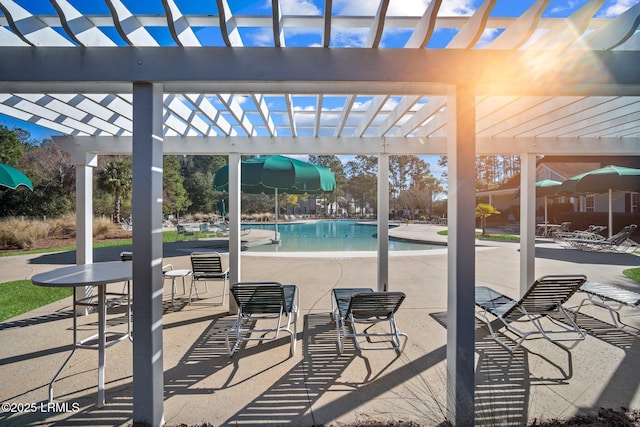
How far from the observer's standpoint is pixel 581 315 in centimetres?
522

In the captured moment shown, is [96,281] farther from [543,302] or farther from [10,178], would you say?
[543,302]

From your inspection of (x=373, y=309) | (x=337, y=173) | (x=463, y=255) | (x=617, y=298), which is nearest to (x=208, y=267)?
(x=373, y=309)

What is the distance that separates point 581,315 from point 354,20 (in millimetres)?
5782

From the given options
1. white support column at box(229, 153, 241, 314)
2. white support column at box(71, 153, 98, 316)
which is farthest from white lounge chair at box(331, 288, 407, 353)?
white support column at box(71, 153, 98, 316)

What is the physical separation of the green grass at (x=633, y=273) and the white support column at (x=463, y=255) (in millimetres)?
7775

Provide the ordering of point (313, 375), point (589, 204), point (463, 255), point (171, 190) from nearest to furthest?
point (463, 255) → point (313, 375) → point (589, 204) → point (171, 190)

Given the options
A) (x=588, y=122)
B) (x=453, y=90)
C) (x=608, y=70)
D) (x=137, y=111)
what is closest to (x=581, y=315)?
(x=588, y=122)

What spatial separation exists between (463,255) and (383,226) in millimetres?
2962

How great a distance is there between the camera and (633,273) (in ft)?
26.6

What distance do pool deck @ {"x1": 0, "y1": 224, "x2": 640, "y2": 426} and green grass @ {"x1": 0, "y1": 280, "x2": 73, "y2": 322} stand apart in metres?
0.45

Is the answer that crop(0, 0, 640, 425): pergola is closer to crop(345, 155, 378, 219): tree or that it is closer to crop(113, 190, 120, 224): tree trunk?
crop(113, 190, 120, 224): tree trunk

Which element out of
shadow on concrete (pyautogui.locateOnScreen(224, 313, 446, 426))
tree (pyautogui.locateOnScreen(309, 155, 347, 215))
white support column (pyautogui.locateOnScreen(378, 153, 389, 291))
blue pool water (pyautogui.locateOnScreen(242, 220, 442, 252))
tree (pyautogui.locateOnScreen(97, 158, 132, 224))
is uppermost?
tree (pyautogui.locateOnScreen(309, 155, 347, 215))

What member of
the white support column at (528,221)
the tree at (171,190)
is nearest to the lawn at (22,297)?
the white support column at (528,221)

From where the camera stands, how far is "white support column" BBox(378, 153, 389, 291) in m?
5.53
